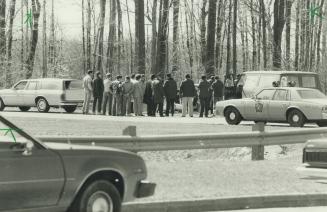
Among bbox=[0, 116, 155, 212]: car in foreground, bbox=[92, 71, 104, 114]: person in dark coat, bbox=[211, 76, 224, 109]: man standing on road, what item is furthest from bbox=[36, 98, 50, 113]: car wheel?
bbox=[0, 116, 155, 212]: car in foreground

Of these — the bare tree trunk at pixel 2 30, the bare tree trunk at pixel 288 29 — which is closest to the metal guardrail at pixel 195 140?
the bare tree trunk at pixel 288 29

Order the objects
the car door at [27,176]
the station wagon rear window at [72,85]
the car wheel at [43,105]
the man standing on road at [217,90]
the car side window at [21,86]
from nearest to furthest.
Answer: the car door at [27,176] < the man standing on road at [217,90] < the station wagon rear window at [72,85] < the car wheel at [43,105] < the car side window at [21,86]

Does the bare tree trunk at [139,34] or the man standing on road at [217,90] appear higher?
the bare tree trunk at [139,34]

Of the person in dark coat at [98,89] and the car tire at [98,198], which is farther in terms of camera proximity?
the person in dark coat at [98,89]

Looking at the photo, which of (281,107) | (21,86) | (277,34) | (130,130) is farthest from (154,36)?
(130,130)

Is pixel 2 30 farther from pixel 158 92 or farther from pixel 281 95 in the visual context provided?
pixel 281 95

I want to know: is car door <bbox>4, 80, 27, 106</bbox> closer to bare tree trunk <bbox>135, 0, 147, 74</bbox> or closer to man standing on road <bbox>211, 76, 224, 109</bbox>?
bare tree trunk <bbox>135, 0, 147, 74</bbox>

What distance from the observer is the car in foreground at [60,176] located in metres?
7.48

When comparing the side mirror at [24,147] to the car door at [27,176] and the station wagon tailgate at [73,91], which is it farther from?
the station wagon tailgate at [73,91]

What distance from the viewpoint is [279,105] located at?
26.2 metres

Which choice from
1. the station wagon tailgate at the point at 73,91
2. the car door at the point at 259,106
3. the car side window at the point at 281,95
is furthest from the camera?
the station wagon tailgate at the point at 73,91

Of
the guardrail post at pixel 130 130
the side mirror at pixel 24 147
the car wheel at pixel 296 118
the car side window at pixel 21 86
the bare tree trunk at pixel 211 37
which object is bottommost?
the car wheel at pixel 296 118

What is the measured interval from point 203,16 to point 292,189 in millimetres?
42036

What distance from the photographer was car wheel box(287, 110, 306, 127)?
25.4 meters
